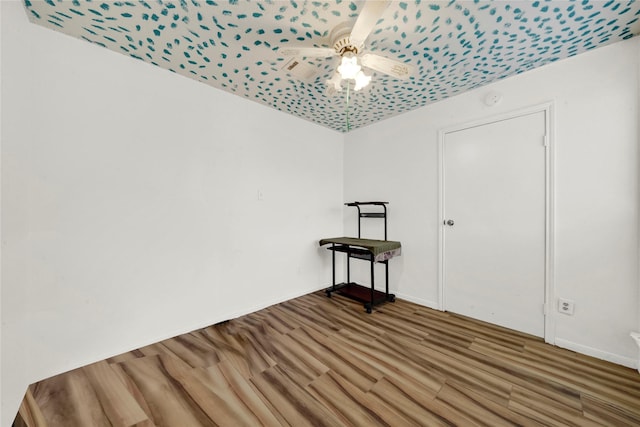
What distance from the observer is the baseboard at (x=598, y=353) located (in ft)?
5.55

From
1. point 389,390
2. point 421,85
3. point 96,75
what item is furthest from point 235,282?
point 421,85

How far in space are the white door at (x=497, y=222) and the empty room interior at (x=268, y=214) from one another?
17 mm

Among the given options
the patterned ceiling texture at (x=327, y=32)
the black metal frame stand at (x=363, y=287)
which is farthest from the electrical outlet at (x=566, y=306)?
the patterned ceiling texture at (x=327, y=32)

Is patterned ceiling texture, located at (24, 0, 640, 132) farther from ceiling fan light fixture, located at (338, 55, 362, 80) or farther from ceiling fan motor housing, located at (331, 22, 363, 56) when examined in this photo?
ceiling fan light fixture, located at (338, 55, 362, 80)

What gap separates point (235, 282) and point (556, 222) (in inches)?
118

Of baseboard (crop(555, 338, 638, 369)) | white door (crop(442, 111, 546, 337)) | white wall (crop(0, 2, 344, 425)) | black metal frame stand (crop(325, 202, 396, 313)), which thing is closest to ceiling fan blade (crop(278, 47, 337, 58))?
white wall (crop(0, 2, 344, 425))

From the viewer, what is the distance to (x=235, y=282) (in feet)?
8.30

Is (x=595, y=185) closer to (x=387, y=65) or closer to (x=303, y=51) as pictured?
(x=387, y=65)

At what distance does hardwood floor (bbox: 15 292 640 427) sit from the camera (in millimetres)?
1322

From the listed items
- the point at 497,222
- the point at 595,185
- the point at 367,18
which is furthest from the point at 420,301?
the point at 367,18

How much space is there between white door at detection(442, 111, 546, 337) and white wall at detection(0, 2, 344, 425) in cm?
202

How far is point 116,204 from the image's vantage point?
186 centimetres

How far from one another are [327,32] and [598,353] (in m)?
3.09

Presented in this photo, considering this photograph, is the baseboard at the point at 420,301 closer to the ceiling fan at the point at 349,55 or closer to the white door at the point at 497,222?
the white door at the point at 497,222
